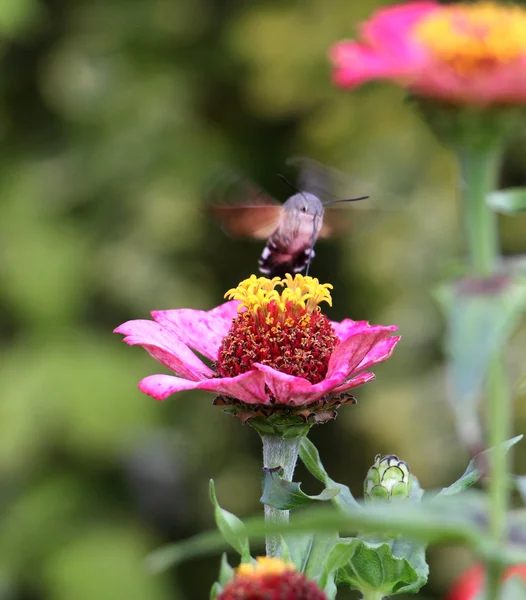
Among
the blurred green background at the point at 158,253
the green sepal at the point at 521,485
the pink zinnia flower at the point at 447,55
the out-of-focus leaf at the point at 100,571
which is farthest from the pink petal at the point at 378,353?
the out-of-focus leaf at the point at 100,571

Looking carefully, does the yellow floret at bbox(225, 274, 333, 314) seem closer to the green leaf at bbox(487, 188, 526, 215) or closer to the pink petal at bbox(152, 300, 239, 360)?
the pink petal at bbox(152, 300, 239, 360)

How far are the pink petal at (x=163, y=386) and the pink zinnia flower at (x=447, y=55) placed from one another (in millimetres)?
→ 353

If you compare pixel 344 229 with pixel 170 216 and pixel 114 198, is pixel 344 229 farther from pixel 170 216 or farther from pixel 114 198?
pixel 114 198

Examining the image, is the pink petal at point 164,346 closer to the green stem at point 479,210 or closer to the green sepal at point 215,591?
the green sepal at point 215,591

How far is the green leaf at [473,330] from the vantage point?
0.57 meters

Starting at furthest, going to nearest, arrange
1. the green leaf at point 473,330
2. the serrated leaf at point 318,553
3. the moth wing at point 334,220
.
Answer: the moth wing at point 334,220, the serrated leaf at point 318,553, the green leaf at point 473,330

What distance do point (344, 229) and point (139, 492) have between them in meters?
2.41

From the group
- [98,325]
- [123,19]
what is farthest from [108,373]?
[123,19]

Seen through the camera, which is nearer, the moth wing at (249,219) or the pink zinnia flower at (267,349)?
the pink zinnia flower at (267,349)

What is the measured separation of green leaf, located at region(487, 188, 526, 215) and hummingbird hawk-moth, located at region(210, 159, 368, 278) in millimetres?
490

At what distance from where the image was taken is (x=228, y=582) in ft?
2.61

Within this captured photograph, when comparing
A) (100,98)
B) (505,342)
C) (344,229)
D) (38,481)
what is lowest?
(38,481)

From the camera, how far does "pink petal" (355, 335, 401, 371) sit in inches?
38.8

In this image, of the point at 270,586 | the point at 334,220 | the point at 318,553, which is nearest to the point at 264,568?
the point at 270,586
